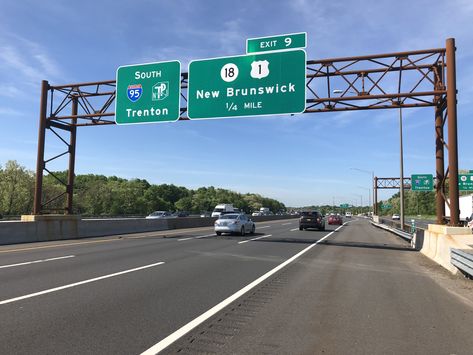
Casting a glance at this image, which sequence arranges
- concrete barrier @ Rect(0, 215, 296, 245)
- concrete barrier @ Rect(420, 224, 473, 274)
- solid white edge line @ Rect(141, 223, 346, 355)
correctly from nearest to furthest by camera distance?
1. solid white edge line @ Rect(141, 223, 346, 355)
2. concrete barrier @ Rect(420, 224, 473, 274)
3. concrete barrier @ Rect(0, 215, 296, 245)

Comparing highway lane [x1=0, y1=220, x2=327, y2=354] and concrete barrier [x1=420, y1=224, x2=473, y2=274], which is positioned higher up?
concrete barrier [x1=420, y1=224, x2=473, y2=274]

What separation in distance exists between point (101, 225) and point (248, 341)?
882 inches

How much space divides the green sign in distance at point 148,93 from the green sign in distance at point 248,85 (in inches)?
35.3

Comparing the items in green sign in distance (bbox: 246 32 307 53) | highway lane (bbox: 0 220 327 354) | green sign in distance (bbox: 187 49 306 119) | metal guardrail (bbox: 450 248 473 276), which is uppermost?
green sign in distance (bbox: 246 32 307 53)

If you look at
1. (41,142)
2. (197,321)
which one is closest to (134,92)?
(41,142)

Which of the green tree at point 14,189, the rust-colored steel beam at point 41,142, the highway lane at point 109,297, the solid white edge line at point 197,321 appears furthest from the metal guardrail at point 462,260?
the green tree at point 14,189

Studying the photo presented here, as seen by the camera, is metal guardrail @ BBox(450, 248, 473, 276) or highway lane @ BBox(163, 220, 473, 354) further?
metal guardrail @ BBox(450, 248, 473, 276)

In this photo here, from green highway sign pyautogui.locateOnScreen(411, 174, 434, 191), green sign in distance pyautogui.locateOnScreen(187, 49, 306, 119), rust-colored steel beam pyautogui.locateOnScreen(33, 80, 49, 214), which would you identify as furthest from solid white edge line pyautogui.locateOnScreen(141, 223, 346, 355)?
green highway sign pyautogui.locateOnScreen(411, 174, 434, 191)

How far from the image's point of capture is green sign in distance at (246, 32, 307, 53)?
62.6 ft

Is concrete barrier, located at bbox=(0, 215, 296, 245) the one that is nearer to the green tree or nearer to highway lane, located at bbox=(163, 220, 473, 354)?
highway lane, located at bbox=(163, 220, 473, 354)

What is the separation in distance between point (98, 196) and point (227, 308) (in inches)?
4039

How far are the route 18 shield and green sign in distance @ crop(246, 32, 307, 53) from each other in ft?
19.3

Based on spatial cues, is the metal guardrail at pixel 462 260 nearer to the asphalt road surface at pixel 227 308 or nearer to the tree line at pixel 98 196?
the asphalt road surface at pixel 227 308

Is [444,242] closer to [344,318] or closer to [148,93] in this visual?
[344,318]
